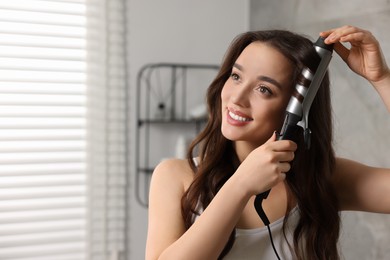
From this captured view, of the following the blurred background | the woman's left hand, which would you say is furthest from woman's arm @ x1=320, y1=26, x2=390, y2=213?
the blurred background

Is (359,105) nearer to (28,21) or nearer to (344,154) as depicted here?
(344,154)

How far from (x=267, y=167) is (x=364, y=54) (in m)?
0.35

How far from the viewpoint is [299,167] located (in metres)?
1.12

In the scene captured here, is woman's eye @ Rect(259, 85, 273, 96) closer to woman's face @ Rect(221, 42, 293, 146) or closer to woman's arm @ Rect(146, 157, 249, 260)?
woman's face @ Rect(221, 42, 293, 146)

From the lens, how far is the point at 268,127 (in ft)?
3.40

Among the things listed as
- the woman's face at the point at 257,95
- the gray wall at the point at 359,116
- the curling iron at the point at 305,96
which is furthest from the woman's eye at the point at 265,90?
the gray wall at the point at 359,116

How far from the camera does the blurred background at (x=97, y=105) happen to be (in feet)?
7.07

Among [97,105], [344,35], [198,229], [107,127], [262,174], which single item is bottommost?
[107,127]

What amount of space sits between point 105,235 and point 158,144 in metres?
0.50

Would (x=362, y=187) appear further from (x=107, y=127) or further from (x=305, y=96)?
(x=107, y=127)

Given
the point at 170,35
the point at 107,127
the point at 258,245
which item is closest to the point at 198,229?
the point at 258,245

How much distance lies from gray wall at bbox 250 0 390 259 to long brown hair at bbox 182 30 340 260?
0.49m

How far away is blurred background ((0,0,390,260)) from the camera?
216 centimetres

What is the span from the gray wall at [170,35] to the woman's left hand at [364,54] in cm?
143
